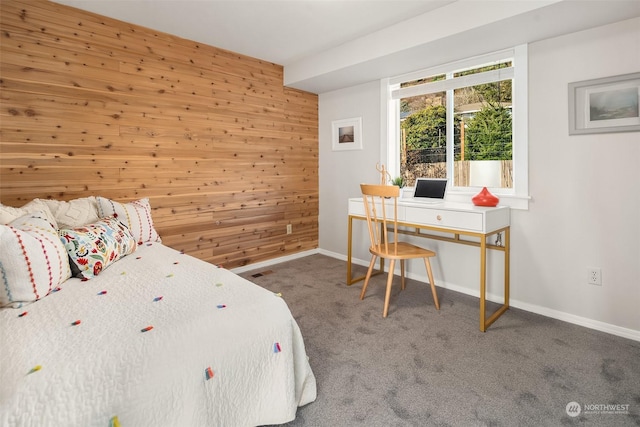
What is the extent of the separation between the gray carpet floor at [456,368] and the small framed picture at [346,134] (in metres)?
1.86

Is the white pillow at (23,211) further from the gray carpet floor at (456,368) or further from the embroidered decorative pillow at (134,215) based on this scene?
the gray carpet floor at (456,368)

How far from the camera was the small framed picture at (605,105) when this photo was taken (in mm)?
2131

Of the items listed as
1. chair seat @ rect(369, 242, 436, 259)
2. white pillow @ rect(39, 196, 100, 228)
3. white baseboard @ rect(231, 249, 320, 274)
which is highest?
white pillow @ rect(39, 196, 100, 228)

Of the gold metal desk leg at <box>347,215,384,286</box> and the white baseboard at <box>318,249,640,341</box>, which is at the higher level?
the gold metal desk leg at <box>347,215,384,286</box>

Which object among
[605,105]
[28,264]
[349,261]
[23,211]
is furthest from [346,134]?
[28,264]

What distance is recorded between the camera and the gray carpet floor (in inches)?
60.0

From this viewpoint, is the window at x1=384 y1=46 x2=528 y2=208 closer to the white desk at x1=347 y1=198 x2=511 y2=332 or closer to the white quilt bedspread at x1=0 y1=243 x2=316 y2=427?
the white desk at x1=347 y1=198 x2=511 y2=332

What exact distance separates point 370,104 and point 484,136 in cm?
128

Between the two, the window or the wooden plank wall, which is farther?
the window

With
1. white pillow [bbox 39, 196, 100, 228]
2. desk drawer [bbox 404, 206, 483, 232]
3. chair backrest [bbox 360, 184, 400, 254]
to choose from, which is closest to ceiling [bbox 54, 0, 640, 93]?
chair backrest [bbox 360, 184, 400, 254]

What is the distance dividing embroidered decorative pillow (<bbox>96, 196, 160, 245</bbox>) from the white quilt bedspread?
0.75 meters

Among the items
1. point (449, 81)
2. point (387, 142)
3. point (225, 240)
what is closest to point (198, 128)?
point (225, 240)

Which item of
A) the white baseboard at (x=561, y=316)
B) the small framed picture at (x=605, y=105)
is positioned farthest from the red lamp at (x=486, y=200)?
the white baseboard at (x=561, y=316)

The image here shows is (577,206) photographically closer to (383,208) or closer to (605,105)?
(605,105)
